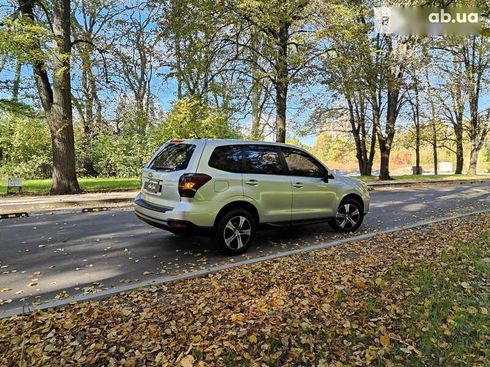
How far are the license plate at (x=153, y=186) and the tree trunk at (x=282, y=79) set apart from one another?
11.8m

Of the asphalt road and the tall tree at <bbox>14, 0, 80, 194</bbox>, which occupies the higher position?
the tall tree at <bbox>14, 0, 80, 194</bbox>

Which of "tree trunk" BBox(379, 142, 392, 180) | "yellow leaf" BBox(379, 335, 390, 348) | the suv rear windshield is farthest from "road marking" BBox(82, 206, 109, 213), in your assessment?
"tree trunk" BBox(379, 142, 392, 180)

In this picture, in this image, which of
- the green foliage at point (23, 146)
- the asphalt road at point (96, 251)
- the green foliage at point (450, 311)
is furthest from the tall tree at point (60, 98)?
the green foliage at point (450, 311)

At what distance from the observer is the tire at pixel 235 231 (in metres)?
5.90

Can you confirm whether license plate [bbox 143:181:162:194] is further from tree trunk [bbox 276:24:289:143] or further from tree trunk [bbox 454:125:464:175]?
tree trunk [bbox 454:125:464:175]

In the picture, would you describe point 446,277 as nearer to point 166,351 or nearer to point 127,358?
point 166,351

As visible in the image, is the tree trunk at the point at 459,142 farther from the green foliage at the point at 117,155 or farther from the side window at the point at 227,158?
the side window at the point at 227,158

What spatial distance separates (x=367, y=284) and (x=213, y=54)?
13821 mm

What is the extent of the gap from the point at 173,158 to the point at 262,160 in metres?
1.50

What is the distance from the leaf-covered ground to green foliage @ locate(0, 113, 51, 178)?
891 inches

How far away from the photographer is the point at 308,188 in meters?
6.99

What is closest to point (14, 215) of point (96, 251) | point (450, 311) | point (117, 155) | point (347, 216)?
point (96, 251)

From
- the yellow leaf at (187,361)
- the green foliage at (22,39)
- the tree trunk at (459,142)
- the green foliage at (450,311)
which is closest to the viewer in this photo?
the yellow leaf at (187,361)

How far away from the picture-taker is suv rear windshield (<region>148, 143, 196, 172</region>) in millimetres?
5898
